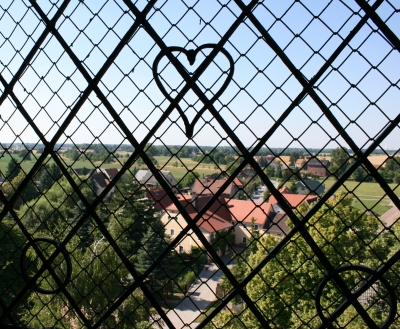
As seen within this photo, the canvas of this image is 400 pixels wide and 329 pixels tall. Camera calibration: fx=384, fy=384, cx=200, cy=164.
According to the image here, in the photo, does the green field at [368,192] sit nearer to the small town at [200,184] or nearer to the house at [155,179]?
the small town at [200,184]

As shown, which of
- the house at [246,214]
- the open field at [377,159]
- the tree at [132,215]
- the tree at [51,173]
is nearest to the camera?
the open field at [377,159]

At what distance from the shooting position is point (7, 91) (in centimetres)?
143

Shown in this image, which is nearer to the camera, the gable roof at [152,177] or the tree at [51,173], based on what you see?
the gable roof at [152,177]

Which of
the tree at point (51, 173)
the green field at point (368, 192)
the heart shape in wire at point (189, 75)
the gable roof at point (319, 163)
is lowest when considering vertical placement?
the green field at point (368, 192)

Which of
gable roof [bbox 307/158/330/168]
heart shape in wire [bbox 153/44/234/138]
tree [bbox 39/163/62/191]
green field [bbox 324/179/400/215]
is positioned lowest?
green field [bbox 324/179/400/215]

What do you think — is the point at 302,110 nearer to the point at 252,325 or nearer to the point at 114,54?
the point at 114,54

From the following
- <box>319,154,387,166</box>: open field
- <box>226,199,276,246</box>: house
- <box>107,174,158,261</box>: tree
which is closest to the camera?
<box>319,154,387,166</box>: open field

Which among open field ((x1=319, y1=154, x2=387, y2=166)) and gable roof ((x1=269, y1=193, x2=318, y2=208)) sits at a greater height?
gable roof ((x1=269, y1=193, x2=318, y2=208))

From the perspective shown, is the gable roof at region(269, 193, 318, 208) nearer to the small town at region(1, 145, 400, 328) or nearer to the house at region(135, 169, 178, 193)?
the small town at region(1, 145, 400, 328)

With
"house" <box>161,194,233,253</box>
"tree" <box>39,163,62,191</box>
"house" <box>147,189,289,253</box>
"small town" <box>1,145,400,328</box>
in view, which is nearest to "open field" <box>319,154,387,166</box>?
"small town" <box>1,145,400,328</box>

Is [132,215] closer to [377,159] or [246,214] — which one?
[246,214]

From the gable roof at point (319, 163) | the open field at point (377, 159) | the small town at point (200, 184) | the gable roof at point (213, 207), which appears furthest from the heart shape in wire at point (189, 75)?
the open field at point (377, 159)

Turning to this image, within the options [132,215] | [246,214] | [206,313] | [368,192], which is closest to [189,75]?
[246,214]

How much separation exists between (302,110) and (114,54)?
606 millimetres
